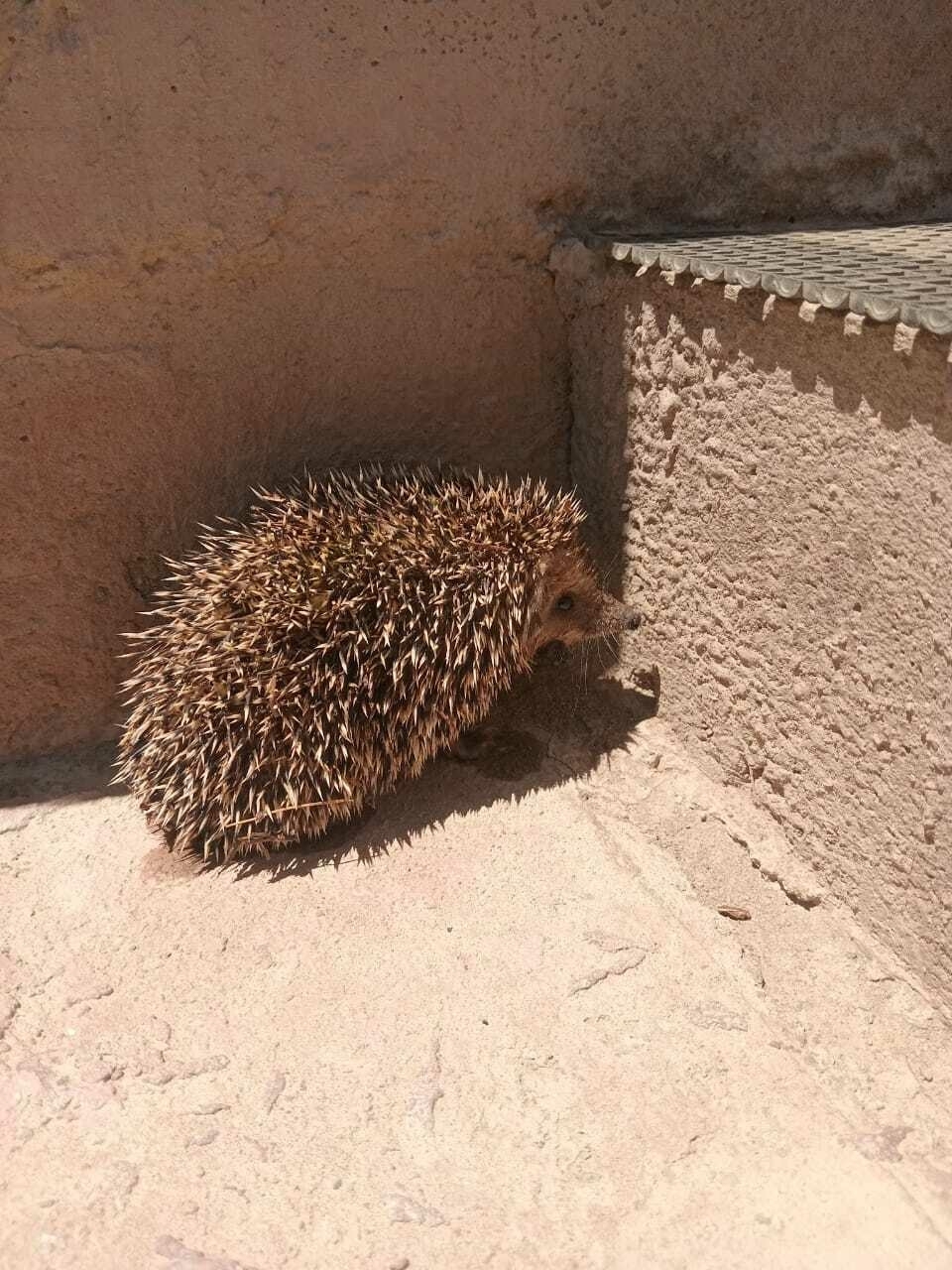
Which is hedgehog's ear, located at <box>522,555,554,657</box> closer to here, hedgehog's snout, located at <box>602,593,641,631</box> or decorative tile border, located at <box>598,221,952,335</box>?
hedgehog's snout, located at <box>602,593,641,631</box>

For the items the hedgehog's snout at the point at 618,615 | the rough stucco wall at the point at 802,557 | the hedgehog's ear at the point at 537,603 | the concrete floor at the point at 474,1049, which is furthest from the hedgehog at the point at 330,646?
the rough stucco wall at the point at 802,557

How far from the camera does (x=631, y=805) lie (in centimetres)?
396

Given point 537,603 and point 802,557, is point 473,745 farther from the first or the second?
point 802,557

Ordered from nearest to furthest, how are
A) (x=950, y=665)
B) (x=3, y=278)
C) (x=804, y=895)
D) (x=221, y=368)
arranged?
1. (x=950, y=665)
2. (x=804, y=895)
3. (x=3, y=278)
4. (x=221, y=368)

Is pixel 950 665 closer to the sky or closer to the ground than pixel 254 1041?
closer to the sky

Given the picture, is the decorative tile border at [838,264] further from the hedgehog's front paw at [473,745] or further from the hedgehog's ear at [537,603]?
the hedgehog's front paw at [473,745]

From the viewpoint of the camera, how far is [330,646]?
3.64 m

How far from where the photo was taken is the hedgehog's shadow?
386 centimetres

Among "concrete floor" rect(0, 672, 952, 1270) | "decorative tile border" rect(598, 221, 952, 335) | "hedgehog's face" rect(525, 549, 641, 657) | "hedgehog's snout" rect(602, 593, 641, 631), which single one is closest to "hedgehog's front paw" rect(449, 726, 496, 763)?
"concrete floor" rect(0, 672, 952, 1270)

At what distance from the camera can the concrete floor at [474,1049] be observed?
2.61m

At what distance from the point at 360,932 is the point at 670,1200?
125 centimetres

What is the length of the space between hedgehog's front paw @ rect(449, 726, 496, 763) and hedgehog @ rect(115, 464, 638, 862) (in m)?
0.23

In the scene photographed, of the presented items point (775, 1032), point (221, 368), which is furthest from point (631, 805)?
point (221, 368)

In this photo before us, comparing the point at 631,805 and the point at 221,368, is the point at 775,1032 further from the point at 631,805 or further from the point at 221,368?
the point at 221,368
